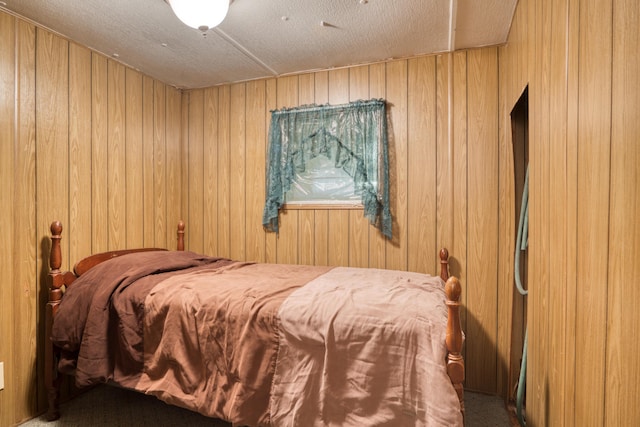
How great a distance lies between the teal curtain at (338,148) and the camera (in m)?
2.76

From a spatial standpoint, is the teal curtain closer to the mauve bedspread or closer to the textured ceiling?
the textured ceiling

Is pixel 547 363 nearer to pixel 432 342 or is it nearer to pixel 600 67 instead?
pixel 432 342

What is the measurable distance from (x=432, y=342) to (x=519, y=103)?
1.62 m

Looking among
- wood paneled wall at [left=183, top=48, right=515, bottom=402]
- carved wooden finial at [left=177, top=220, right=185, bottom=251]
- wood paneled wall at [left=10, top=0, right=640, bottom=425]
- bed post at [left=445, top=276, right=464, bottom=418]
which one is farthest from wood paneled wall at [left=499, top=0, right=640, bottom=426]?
carved wooden finial at [left=177, top=220, right=185, bottom=251]

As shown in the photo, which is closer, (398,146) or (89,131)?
(89,131)

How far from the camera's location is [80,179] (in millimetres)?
2484

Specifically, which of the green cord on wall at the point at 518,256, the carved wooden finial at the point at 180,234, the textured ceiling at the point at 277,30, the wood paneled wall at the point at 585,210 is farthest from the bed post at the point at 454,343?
the carved wooden finial at the point at 180,234

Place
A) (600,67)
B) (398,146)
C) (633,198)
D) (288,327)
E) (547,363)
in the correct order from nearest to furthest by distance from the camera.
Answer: (633,198) < (600,67) < (547,363) < (288,327) < (398,146)

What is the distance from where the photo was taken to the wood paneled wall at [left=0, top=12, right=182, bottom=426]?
2.08 m

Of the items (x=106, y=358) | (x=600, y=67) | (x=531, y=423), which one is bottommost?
(x=531, y=423)

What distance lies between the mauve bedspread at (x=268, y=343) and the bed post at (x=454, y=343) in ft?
0.12

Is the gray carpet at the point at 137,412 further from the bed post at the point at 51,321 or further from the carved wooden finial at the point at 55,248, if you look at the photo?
the carved wooden finial at the point at 55,248

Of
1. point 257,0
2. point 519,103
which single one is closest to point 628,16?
point 519,103

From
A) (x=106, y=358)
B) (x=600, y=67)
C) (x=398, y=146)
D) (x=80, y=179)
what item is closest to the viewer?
(x=600, y=67)
